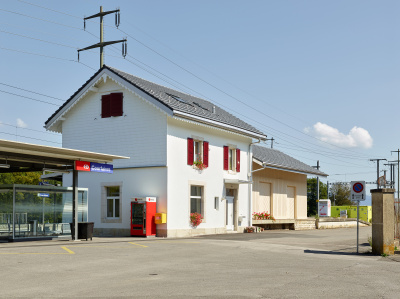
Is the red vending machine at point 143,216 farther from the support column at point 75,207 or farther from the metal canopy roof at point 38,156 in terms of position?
the support column at point 75,207

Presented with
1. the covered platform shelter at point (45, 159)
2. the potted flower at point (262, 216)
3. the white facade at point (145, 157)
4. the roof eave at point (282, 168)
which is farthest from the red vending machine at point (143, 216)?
the potted flower at point (262, 216)

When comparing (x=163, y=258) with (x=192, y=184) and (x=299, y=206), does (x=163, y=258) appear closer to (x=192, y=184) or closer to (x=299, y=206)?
(x=192, y=184)

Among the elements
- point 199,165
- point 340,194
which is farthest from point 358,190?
point 340,194

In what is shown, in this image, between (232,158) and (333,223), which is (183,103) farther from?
(333,223)

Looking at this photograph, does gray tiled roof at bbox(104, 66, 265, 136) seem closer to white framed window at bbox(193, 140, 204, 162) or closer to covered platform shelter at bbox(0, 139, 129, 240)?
white framed window at bbox(193, 140, 204, 162)

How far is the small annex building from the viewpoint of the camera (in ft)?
120

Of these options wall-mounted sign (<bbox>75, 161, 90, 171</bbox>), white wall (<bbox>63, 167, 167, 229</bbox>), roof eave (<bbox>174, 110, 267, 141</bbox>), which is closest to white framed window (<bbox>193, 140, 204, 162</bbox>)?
roof eave (<bbox>174, 110, 267, 141</bbox>)

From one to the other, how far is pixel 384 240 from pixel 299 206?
81.2 feet

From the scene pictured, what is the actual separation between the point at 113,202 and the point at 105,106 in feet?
16.2

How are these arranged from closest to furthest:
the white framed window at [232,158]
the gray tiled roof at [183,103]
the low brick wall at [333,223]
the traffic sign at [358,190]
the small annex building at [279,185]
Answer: the traffic sign at [358,190]
the gray tiled roof at [183,103]
the white framed window at [232,158]
the small annex building at [279,185]
the low brick wall at [333,223]

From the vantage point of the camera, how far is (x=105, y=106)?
29344mm

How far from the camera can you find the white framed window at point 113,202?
2834 cm

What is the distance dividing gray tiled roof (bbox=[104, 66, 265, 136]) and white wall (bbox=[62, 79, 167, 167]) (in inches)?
28.5

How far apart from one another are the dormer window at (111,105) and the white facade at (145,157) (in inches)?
8.9
